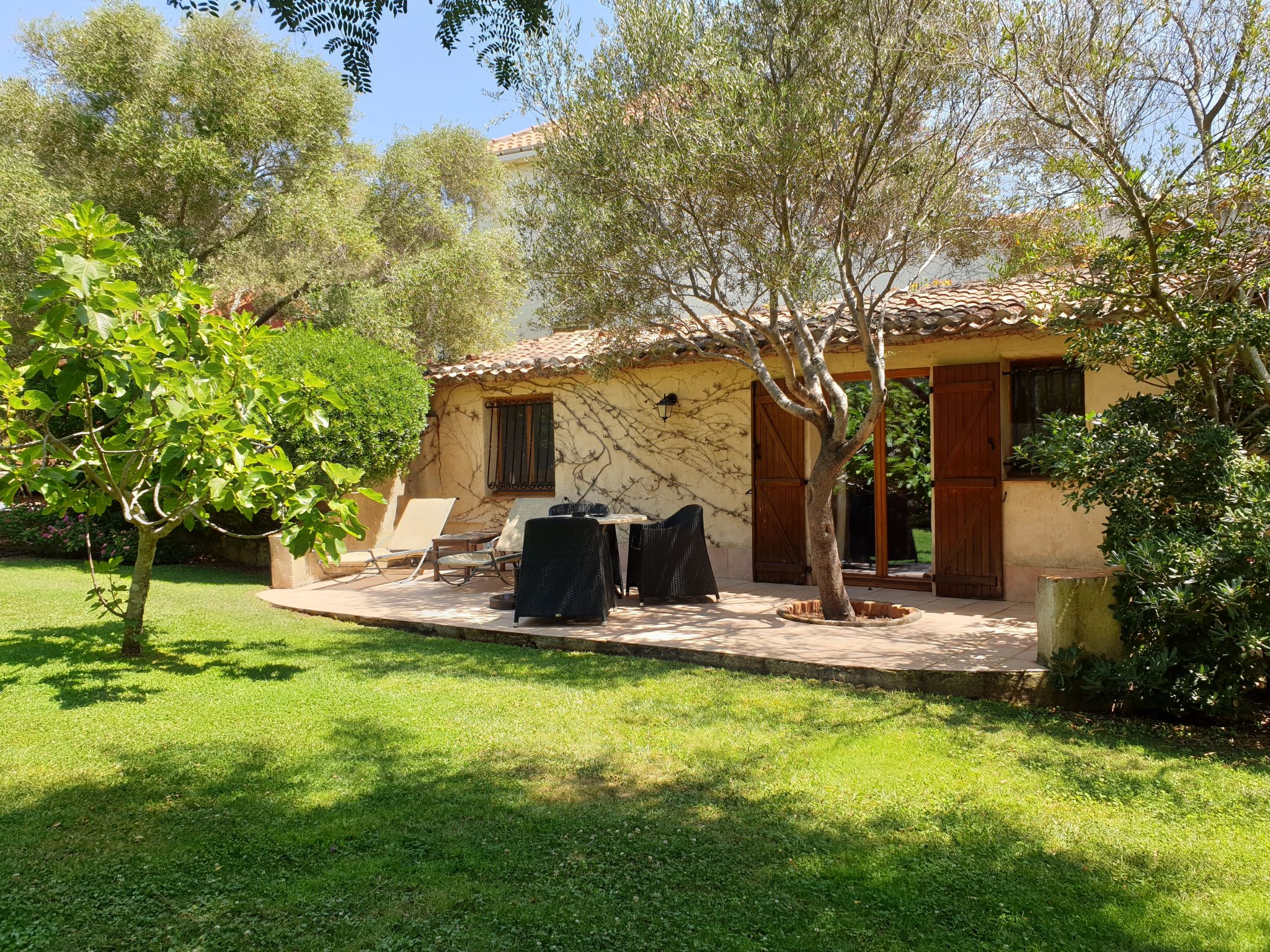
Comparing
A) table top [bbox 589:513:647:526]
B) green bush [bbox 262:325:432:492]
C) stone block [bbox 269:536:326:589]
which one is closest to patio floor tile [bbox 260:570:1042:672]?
stone block [bbox 269:536:326:589]

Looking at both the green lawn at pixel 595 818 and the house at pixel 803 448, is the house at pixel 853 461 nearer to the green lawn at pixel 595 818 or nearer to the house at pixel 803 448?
the house at pixel 803 448

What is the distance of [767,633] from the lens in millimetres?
6816

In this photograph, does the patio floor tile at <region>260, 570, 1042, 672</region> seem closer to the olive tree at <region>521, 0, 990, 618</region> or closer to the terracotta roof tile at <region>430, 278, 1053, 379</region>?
the olive tree at <region>521, 0, 990, 618</region>

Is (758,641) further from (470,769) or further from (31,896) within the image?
(31,896)

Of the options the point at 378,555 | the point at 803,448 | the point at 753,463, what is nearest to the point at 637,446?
the point at 753,463

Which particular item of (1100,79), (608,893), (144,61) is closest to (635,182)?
(1100,79)

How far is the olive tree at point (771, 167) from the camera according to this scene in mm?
6211

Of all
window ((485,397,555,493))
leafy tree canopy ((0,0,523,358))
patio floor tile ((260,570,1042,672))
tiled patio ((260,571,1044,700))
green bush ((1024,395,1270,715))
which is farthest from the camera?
window ((485,397,555,493))

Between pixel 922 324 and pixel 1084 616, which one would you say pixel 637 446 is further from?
pixel 1084 616

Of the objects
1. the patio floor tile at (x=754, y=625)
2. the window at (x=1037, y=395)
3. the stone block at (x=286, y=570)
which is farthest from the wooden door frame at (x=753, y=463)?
the stone block at (x=286, y=570)

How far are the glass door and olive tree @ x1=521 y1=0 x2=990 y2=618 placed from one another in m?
1.92

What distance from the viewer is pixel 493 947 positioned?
2498mm

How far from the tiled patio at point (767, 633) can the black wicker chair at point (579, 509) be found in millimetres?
1094

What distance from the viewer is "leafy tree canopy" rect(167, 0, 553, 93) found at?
3.14 metres
